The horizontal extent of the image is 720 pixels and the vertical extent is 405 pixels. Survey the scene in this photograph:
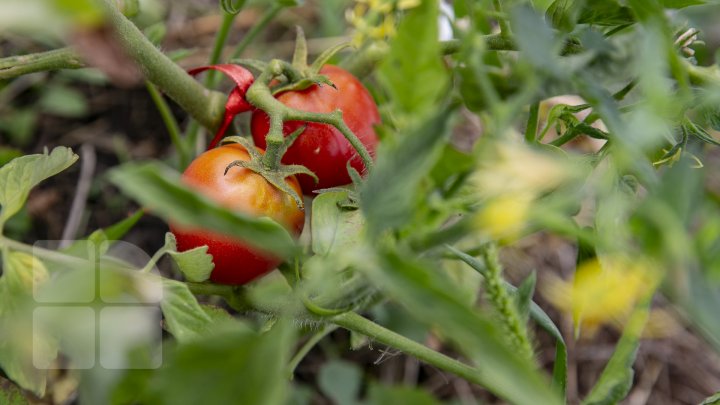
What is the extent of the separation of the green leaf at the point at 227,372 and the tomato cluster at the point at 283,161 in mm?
240

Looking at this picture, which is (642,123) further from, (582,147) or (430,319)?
(582,147)

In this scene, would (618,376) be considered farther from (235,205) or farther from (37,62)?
(37,62)

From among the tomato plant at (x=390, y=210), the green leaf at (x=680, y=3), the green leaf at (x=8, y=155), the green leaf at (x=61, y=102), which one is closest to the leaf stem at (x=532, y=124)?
the tomato plant at (x=390, y=210)

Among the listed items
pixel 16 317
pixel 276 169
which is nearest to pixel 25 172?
pixel 16 317

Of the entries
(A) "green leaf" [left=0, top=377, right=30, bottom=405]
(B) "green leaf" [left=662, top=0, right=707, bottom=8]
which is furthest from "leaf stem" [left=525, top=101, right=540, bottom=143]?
(A) "green leaf" [left=0, top=377, right=30, bottom=405]

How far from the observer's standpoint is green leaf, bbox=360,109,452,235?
374mm

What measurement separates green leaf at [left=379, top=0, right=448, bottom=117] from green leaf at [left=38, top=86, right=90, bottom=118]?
1.11 meters

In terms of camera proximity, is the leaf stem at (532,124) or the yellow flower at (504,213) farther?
the leaf stem at (532,124)

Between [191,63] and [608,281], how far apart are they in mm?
1219

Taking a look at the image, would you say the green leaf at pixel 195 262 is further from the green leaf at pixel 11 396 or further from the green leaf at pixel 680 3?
the green leaf at pixel 680 3

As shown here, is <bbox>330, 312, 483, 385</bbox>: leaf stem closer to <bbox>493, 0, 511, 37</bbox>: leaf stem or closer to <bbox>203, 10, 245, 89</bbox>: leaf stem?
<bbox>493, 0, 511, 37</bbox>: leaf stem

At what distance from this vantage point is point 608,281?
16.8 inches

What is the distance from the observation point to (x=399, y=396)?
16.7 inches

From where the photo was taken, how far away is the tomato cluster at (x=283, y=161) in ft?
2.32
